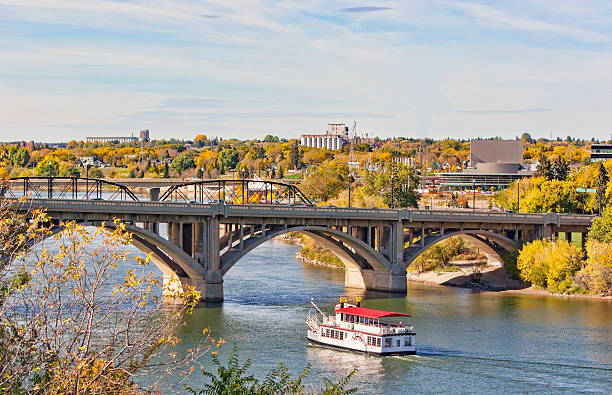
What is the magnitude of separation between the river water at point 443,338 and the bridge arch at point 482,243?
144 inches

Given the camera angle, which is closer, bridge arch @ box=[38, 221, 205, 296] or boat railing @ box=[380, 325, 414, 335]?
boat railing @ box=[380, 325, 414, 335]

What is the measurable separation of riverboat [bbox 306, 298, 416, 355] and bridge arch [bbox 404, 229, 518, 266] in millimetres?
24101

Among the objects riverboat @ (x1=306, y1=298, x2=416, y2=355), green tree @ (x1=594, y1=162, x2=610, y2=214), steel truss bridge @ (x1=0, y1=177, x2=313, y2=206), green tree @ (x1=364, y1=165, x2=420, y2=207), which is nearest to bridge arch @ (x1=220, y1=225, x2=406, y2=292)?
steel truss bridge @ (x1=0, y1=177, x2=313, y2=206)

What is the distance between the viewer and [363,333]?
59438mm

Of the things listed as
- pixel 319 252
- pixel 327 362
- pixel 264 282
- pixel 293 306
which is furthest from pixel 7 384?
pixel 319 252

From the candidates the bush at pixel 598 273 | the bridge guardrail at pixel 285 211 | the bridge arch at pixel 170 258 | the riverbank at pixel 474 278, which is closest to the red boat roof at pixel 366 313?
the bridge arch at pixel 170 258

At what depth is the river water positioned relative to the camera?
51188mm

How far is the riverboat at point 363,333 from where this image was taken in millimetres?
57875

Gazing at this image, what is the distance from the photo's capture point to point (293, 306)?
7331cm

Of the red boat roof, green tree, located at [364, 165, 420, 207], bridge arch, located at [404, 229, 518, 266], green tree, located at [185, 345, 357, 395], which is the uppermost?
green tree, located at [364, 165, 420, 207]

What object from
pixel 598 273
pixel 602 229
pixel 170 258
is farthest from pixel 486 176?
pixel 170 258

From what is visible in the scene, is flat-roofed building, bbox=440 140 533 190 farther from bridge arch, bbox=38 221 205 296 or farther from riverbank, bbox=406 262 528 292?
bridge arch, bbox=38 221 205 296

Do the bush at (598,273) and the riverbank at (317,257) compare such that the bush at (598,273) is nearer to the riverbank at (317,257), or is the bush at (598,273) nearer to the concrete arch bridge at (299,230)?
the concrete arch bridge at (299,230)

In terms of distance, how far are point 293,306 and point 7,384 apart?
48716 millimetres
